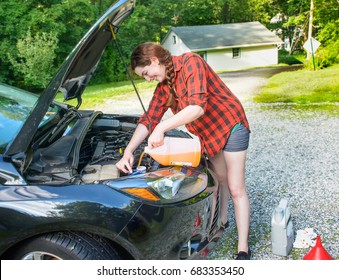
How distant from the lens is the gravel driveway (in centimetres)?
338

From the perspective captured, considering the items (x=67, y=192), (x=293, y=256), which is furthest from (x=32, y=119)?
(x=293, y=256)

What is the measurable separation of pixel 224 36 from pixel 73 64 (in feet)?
114

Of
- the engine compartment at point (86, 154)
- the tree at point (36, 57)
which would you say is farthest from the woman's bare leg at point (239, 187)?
the tree at point (36, 57)

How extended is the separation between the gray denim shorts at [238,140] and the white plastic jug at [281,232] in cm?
70

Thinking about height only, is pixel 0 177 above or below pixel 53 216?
above

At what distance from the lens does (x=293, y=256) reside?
310 centimetres

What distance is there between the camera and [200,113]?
2385 mm

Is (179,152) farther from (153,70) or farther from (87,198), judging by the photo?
(87,198)

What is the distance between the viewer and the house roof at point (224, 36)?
34.0 meters

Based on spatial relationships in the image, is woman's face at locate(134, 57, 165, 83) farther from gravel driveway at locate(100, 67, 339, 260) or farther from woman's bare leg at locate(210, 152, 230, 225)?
gravel driveway at locate(100, 67, 339, 260)

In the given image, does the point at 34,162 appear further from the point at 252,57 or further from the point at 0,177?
the point at 252,57

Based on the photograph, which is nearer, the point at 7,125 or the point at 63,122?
the point at 7,125

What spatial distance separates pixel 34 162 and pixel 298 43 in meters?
44.8

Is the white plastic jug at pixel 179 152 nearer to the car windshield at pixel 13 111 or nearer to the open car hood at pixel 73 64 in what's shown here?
the open car hood at pixel 73 64
